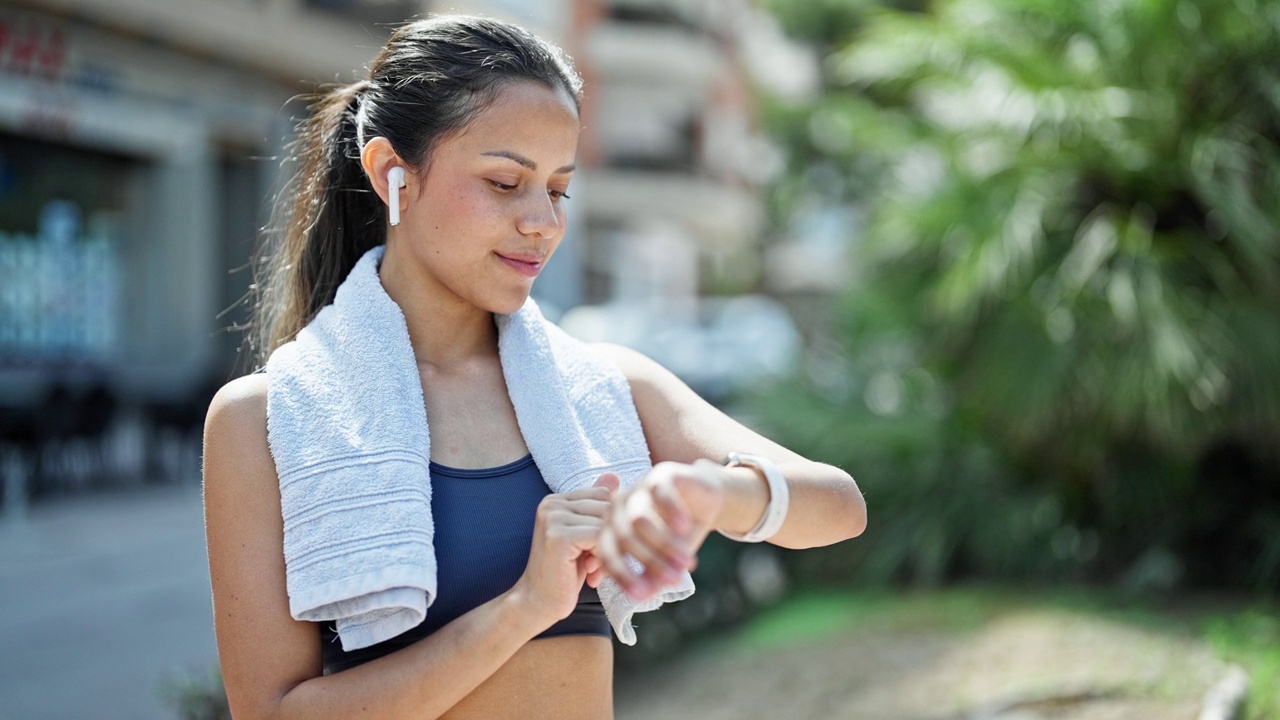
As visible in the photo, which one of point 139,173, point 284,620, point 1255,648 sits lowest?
point 1255,648

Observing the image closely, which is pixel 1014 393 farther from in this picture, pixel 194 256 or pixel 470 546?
pixel 194 256

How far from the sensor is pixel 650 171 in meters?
28.4

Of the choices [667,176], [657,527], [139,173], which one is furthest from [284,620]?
[667,176]

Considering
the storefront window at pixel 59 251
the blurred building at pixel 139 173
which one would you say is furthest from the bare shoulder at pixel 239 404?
the storefront window at pixel 59 251

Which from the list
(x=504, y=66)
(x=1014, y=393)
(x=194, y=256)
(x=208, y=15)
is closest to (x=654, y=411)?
(x=504, y=66)

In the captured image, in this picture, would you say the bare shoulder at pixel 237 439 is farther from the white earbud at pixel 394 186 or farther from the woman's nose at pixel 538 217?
the woman's nose at pixel 538 217

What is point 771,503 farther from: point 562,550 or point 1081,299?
point 1081,299

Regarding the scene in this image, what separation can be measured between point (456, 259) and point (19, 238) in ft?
39.9

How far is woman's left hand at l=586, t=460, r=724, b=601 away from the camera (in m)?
1.26

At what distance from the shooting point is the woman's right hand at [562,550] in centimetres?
143

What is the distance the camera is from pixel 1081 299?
5598mm

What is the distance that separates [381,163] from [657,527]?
2.60 ft

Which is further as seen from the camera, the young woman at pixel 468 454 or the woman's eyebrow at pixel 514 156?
the woman's eyebrow at pixel 514 156

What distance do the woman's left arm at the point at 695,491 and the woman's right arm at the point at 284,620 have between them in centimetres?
15
